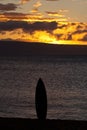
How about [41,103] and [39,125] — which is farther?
[41,103]

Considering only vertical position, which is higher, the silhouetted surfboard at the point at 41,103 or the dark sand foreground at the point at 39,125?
the silhouetted surfboard at the point at 41,103

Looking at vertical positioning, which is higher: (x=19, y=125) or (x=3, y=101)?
(x=3, y=101)

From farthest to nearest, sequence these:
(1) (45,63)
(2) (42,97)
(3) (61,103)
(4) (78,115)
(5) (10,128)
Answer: (1) (45,63)
(3) (61,103)
(4) (78,115)
(2) (42,97)
(5) (10,128)

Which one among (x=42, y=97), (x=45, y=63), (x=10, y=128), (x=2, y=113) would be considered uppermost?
(x=45, y=63)

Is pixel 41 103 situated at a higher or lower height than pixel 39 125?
higher

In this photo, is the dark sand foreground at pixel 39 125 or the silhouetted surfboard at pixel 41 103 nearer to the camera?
the dark sand foreground at pixel 39 125

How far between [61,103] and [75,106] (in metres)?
3.26

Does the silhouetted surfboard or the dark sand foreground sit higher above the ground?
the silhouetted surfboard

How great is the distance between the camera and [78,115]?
118 feet

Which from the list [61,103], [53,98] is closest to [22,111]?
[61,103]

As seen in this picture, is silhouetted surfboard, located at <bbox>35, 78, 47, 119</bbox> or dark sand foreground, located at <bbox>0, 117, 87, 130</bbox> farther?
silhouetted surfboard, located at <bbox>35, 78, 47, 119</bbox>

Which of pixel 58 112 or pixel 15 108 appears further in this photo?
pixel 15 108

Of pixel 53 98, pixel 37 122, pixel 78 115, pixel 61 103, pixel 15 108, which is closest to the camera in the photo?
pixel 37 122

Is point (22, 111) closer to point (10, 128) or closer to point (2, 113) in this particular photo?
point (2, 113)
